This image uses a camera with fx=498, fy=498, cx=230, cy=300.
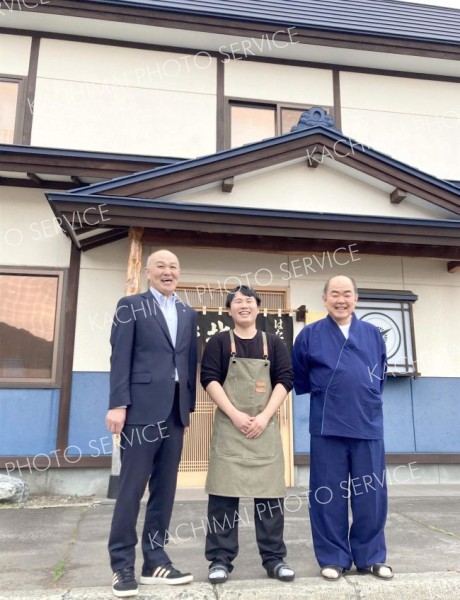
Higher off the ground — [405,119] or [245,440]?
[405,119]

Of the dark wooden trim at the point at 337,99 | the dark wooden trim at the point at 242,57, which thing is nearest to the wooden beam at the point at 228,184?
the dark wooden trim at the point at 337,99

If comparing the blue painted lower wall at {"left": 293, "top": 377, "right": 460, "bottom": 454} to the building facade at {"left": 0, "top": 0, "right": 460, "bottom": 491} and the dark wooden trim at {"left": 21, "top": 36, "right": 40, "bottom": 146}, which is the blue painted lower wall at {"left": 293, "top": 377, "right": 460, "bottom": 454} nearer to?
the building facade at {"left": 0, "top": 0, "right": 460, "bottom": 491}

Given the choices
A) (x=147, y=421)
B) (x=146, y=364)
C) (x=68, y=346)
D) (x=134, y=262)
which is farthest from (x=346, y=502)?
(x=68, y=346)

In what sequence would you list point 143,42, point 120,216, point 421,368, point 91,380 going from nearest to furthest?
point 120,216, point 91,380, point 421,368, point 143,42

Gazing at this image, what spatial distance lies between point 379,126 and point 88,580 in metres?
7.90

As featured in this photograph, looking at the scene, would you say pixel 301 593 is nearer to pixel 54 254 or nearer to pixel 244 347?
pixel 244 347

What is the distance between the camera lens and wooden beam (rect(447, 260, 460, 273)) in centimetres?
719

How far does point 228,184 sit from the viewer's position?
645 cm

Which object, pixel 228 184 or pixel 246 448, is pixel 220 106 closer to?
pixel 228 184

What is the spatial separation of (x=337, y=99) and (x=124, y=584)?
7.93 meters

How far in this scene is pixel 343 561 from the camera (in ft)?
10.6

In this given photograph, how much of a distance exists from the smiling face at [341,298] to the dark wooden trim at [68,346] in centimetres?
424

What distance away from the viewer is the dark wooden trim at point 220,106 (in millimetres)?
7934

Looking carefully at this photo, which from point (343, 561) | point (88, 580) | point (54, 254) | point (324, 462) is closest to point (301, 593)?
point (343, 561)
